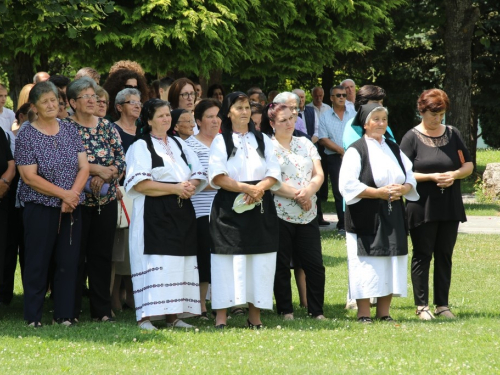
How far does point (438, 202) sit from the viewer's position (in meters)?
8.72

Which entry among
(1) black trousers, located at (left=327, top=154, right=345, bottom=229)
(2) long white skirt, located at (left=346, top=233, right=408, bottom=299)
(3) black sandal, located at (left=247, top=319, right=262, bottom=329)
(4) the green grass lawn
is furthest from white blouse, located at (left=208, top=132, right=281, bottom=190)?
(1) black trousers, located at (left=327, top=154, right=345, bottom=229)

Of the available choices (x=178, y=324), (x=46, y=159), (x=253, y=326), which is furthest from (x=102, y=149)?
(x=253, y=326)

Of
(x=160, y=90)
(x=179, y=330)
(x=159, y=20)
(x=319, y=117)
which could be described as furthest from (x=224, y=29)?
(x=179, y=330)

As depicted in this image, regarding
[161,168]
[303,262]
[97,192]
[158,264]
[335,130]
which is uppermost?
[335,130]

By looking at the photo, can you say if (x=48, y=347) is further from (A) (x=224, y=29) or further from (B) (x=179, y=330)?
(A) (x=224, y=29)

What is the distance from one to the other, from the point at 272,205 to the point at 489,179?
13363mm

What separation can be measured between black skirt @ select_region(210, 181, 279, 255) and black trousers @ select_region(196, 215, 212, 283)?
0.60 m

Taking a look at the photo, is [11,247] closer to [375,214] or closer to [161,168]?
[161,168]

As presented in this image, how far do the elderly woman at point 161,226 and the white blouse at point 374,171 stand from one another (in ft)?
4.48

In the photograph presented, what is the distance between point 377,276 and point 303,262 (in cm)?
77

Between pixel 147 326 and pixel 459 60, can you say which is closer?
pixel 147 326

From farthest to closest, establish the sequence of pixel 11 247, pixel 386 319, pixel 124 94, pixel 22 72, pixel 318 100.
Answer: pixel 22 72 < pixel 318 100 < pixel 11 247 < pixel 124 94 < pixel 386 319

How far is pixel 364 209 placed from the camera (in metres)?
8.37

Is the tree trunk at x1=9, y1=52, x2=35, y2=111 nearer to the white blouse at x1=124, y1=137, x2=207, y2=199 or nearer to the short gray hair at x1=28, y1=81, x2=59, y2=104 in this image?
the short gray hair at x1=28, y1=81, x2=59, y2=104
